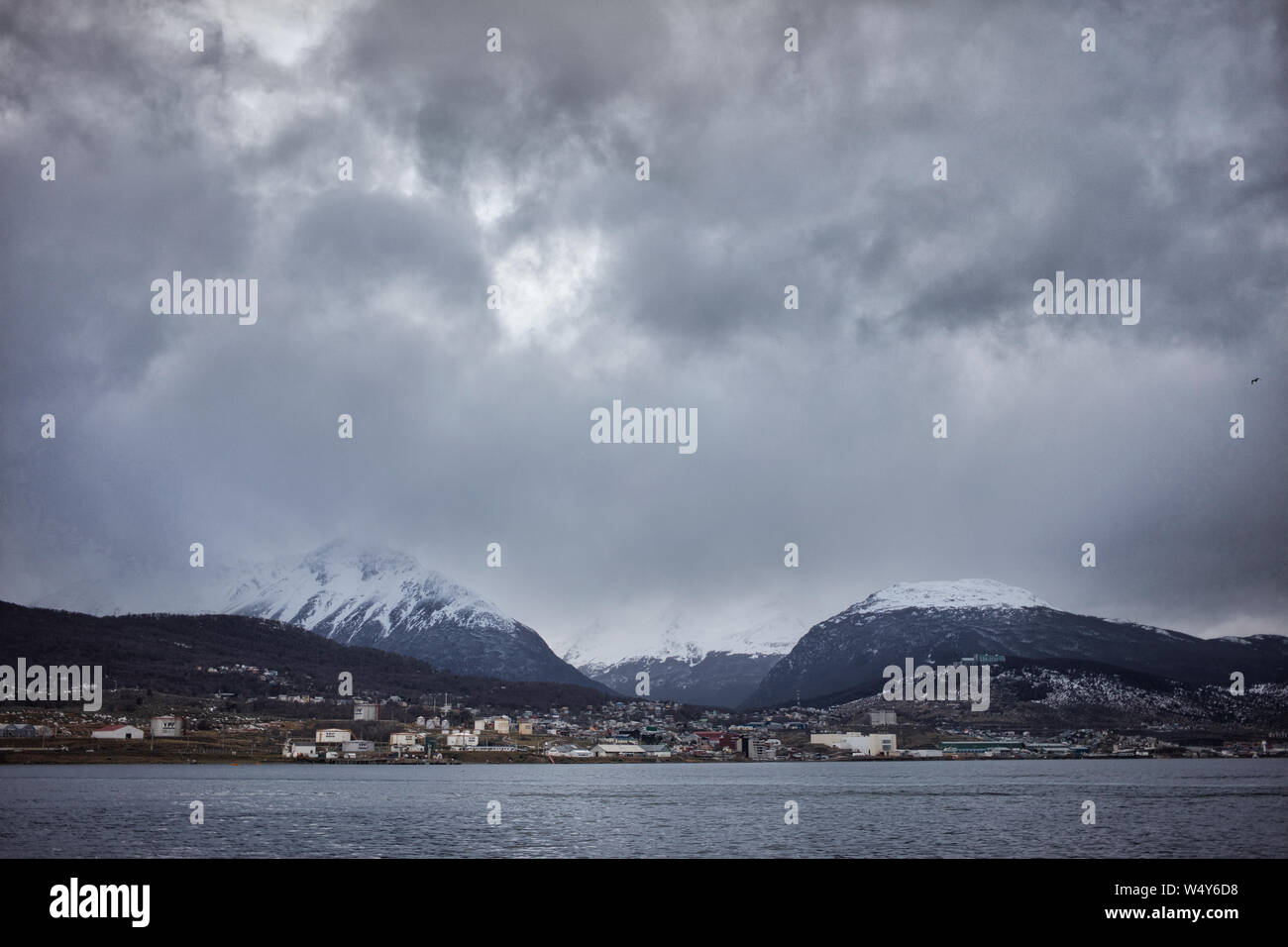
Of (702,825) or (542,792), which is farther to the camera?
(542,792)

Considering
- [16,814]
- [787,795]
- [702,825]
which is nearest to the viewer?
[702,825]

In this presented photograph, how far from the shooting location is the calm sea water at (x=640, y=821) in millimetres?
82250

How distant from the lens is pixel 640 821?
10756cm

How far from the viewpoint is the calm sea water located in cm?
8225

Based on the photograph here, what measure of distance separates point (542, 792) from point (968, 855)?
311 ft

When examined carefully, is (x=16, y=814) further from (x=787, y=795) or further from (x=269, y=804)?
(x=787, y=795)
